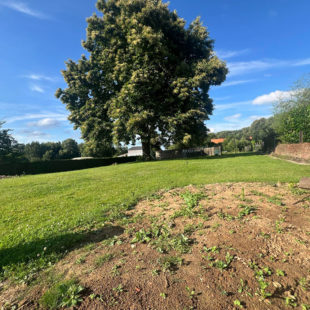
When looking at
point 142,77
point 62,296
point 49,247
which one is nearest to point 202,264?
point 62,296

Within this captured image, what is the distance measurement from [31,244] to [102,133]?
17680 mm

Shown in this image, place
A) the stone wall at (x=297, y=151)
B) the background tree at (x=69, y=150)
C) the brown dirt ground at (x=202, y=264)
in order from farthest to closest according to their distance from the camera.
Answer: the background tree at (x=69, y=150)
the stone wall at (x=297, y=151)
the brown dirt ground at (x=202, y=264)

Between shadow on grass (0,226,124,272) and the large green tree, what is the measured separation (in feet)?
44.8

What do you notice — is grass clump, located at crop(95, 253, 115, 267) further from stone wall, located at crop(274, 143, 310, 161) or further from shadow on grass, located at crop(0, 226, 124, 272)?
stone wall, located at crop(274, 143, 310, 161)

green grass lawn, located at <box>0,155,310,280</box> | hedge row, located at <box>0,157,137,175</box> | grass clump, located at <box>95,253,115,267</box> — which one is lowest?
grass clump, located at <box>95,253,115,267</box>

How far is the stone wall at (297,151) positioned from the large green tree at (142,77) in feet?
26.4

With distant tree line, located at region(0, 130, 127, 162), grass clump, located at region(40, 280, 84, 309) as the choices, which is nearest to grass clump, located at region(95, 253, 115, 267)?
grass clump, located at region(40, 280, 84, 309)

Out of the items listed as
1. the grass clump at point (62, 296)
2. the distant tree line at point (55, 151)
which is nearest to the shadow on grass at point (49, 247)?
the grass clump at point (62, 296)

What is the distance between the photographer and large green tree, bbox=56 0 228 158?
1645 cm

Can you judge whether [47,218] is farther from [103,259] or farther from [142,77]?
[142,77]

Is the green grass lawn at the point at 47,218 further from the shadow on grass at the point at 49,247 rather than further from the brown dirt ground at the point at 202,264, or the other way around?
the brown dirt ground at the point at 202,264

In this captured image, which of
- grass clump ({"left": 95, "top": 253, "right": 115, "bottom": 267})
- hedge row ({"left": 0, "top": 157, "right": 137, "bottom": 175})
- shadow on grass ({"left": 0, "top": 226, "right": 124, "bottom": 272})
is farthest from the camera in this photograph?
hedge row ({"left": 0, "top": 157, "right": 137, "bottom": 175})

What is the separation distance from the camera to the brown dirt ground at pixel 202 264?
68.6 inches

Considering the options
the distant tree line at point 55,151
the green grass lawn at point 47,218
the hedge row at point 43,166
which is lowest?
the green grass lawn at point 47,218
